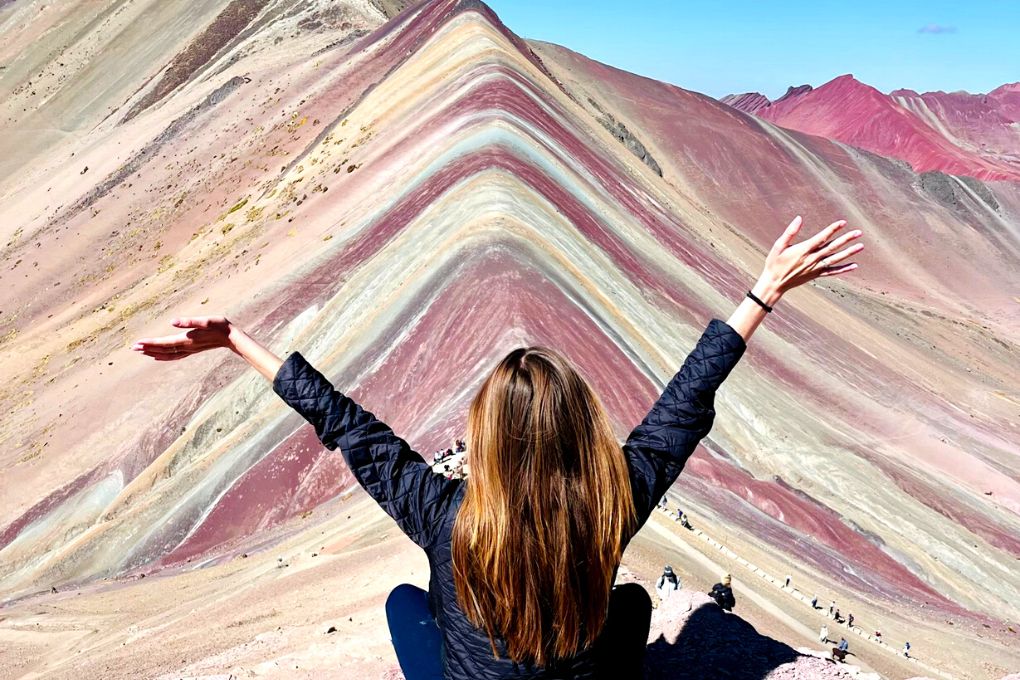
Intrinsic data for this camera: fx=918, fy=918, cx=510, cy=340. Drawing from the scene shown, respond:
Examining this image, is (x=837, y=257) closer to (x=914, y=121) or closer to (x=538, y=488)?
(x=538, y=488)

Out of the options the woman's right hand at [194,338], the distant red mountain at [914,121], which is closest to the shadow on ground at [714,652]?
the woman's right hand at [194,338]

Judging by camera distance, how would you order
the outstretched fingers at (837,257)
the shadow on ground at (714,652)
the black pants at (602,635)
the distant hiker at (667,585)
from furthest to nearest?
the distant hiker at (667,585)
the shadow on ground at (714,652)
the outstretched fingers at (837,257)
the black pants at (602,635)

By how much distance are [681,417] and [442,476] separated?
0.85 metres

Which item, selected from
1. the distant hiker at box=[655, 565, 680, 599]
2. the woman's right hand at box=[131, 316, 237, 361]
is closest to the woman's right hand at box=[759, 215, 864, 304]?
the woman's right hand at box=[131, 316, 237, 361]

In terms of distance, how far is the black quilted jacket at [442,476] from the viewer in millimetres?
3014

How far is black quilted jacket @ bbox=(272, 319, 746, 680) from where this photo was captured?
3.01 m

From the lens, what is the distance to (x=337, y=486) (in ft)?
42.4

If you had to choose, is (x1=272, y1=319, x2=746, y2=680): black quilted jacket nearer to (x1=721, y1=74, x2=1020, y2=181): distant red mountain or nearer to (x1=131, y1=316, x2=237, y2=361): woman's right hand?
(x1=131, y1=316, x2=237, y2=361): woman's right hand

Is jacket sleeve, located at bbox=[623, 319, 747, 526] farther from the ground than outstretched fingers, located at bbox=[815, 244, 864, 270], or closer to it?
closer to it

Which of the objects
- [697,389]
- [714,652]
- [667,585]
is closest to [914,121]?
[667,585]

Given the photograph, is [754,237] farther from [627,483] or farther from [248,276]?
[627,483]

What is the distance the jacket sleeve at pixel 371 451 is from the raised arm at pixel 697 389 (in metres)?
0.65

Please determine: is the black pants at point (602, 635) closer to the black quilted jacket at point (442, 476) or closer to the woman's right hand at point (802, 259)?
the black quilted jacket at point (442, 476)

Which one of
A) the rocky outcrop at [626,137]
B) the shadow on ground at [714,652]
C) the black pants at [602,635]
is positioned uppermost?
the rocky outcrop at [626,137]
